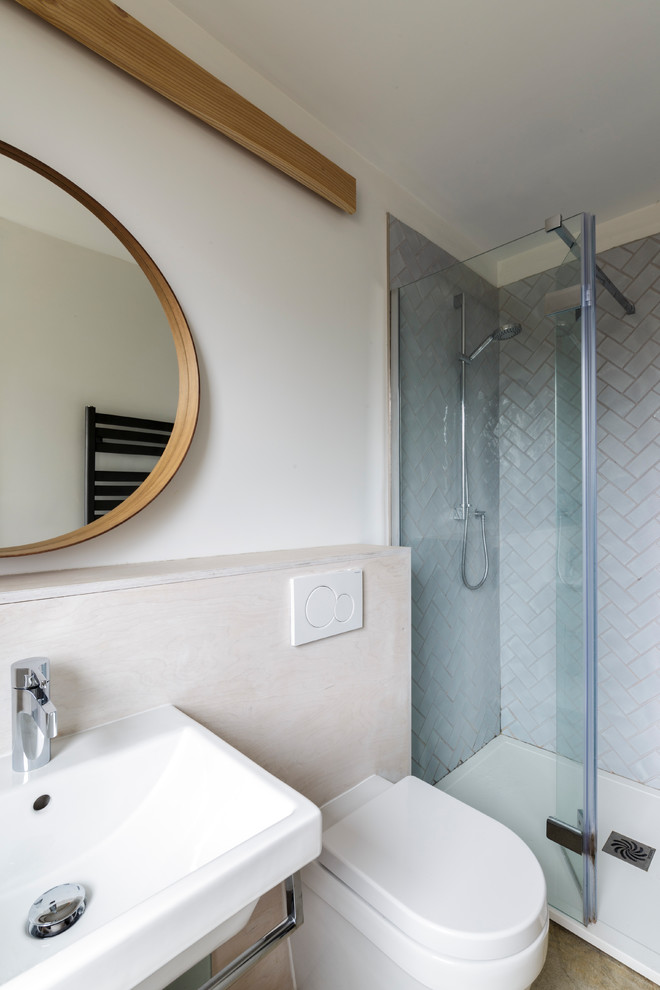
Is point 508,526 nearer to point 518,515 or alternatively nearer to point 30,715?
point 518,515

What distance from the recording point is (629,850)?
1756 millimetres

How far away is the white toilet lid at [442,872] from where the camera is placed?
0.90 m

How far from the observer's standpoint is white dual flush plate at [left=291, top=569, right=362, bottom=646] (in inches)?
48.5

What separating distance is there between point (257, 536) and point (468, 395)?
106 centimetres

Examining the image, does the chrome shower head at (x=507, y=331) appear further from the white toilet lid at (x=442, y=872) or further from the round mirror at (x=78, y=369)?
the white toilet lid at (x=442, y=872)

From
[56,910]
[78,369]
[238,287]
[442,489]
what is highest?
[238,287]

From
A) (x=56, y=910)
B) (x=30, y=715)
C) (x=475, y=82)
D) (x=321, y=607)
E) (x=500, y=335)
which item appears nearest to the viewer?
(x=56, y=910)

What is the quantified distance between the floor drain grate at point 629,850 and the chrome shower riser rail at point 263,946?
4.84ft

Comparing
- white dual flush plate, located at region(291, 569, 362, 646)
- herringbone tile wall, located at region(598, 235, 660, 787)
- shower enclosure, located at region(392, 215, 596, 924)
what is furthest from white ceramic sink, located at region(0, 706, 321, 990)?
herringbone tile wall, located at region(598, 235, 660, 787)

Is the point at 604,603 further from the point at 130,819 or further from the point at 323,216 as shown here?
the point at 130,819

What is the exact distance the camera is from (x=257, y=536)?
140 centimetres

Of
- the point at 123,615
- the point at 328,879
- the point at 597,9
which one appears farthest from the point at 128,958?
the point at 597,9

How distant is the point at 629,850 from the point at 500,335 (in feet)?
6.18

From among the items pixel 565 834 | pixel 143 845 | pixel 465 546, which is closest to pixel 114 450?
pixel 143 845
